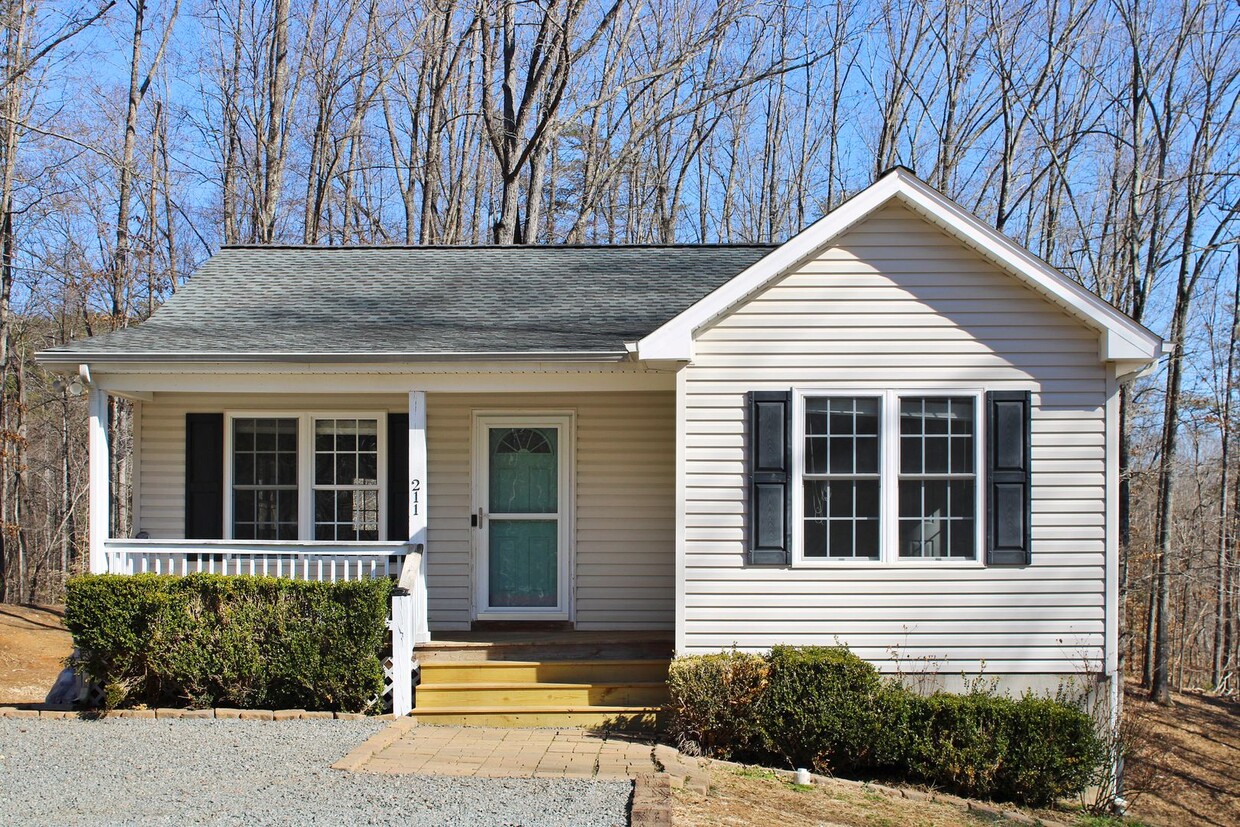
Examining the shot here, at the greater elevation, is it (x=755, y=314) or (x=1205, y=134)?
(x=1205, y=134)

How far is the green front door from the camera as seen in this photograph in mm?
10148

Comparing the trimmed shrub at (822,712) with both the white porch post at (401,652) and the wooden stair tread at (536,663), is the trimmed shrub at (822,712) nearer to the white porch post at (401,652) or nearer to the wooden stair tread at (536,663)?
the wooden stair tread at (536,663)

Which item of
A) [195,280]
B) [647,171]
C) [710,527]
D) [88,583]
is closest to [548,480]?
[710,527]

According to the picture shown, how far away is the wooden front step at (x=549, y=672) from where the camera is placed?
28.9ft

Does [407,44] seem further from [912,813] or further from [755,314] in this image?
[912,813]

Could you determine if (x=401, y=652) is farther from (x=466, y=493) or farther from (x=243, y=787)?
(x=243, y=787)

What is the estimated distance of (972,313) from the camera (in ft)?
27.5

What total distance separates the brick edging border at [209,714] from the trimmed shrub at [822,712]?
3237mm

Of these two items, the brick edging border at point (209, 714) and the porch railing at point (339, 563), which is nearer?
the brick edging border at point (209, 714)

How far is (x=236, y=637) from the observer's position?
8.49 m

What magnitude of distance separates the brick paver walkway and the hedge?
56 cm

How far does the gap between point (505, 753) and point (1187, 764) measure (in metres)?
11.2

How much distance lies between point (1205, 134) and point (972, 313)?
13.2m

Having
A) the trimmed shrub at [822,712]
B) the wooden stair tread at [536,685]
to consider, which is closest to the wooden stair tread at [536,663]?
the wooden stair tread at [536,685]
